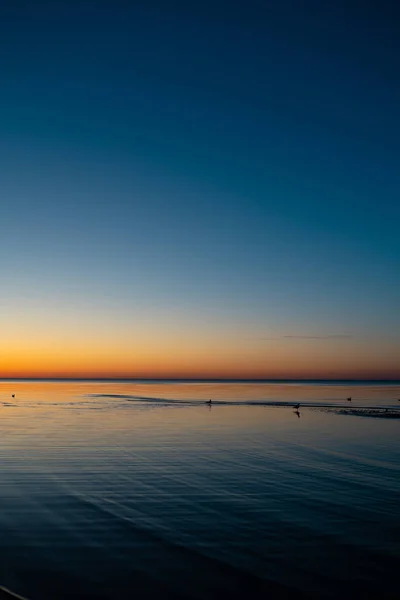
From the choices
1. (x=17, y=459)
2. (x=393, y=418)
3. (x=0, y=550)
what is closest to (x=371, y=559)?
(x=0, y=550)

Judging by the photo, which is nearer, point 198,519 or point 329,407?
point 198,519

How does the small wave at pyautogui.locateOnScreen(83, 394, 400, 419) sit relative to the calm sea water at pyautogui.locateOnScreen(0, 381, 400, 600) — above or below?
below

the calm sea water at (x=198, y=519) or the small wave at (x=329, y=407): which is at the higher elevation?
the calm sea water at (x=198, y=519)

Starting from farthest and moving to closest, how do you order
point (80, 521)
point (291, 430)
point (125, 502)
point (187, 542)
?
point (291, 430), point (125, 502), point (80, 521), point (187, 542)

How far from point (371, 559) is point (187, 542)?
4.65 metres

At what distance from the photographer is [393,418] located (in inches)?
1991

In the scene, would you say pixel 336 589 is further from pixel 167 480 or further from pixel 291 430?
pixel 291 430

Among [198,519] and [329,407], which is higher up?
[198,519]

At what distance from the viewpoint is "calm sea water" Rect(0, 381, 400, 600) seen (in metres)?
10.9

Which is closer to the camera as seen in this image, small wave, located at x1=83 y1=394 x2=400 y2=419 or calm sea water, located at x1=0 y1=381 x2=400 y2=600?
calm sea water, located at x1=0 y1=381 x2=400 y2=600

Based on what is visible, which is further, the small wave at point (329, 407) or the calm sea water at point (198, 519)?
the small wave at point (329, 407)

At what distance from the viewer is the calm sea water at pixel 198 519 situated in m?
A: 10.9

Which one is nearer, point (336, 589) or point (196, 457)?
point (336, 589)

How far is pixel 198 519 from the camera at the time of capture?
50.6ft
